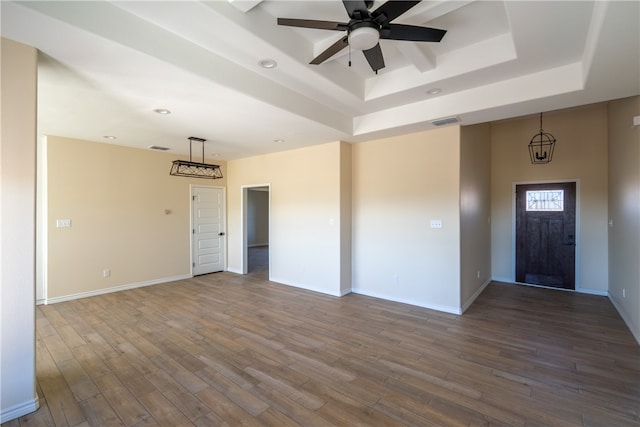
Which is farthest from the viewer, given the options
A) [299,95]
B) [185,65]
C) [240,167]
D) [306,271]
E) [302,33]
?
[240,167]

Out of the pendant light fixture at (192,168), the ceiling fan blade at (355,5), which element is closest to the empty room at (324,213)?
the ceiling fan blade at (355,5)

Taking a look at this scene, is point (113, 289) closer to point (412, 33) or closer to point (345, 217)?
point (345, 217)

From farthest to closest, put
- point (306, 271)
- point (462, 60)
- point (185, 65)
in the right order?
point (306, 271) → point (462, 60) → point (185, 65)

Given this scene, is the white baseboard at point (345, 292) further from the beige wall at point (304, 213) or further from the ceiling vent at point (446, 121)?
the ceiling vent at point (446, 121)

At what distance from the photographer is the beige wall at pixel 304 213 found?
197 inches

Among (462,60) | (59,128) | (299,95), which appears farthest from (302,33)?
(59,128)

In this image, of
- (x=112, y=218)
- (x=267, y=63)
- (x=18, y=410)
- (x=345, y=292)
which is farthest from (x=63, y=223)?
(x=345, y=292)

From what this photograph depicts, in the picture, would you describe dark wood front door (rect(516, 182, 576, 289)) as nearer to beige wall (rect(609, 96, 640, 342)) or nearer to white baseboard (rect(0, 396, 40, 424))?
beige wall (rect(609, 96, 640, 342))

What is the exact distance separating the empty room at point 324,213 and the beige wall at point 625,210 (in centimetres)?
7

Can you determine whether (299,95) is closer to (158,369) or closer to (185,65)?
(185,65)

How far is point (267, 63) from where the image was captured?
2.78m

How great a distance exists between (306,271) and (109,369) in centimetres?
327

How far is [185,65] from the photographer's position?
2.41m

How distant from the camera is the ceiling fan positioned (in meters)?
1.77
